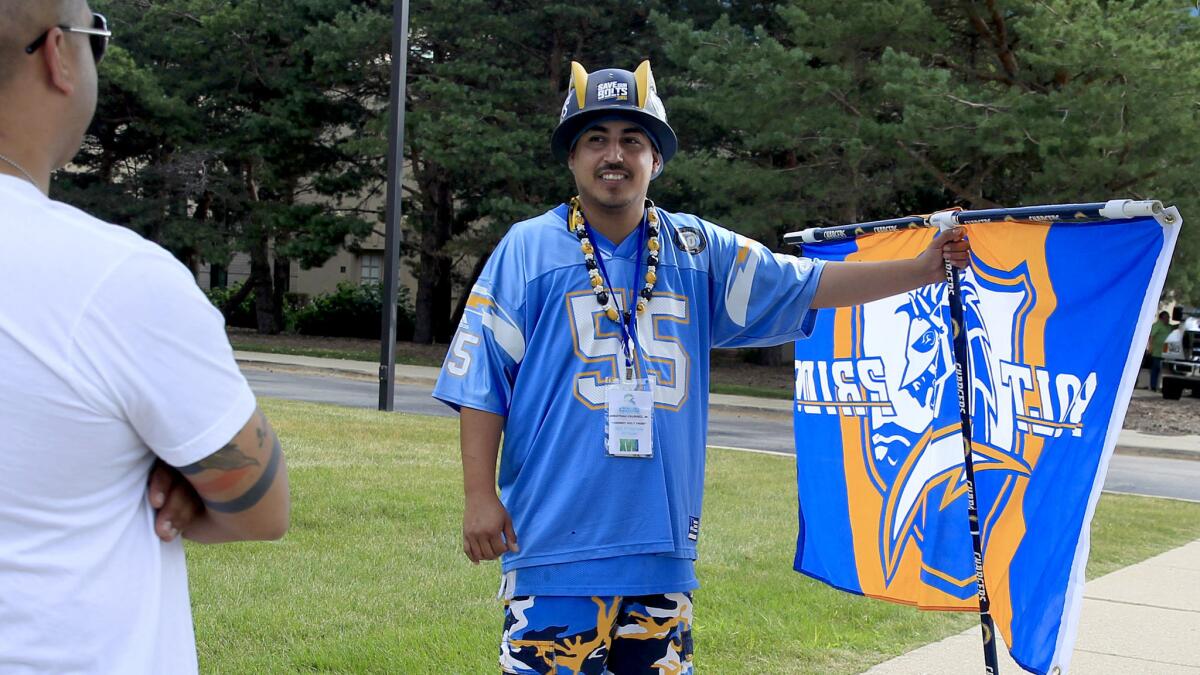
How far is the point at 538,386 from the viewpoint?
2979 mm

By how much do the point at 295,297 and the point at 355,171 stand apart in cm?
1359

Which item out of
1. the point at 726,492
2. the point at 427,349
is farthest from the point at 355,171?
the point at 726,492

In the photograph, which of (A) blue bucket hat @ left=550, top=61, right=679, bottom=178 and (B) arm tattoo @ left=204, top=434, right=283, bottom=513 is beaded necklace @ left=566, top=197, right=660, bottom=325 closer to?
(A) blue bucket hat @ left=550, top=61, right=679, bottom=178

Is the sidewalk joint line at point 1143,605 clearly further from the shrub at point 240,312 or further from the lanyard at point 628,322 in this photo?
the shrub at point 240,312

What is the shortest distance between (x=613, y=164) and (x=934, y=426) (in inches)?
60.3

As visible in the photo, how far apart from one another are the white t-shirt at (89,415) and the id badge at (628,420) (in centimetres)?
140

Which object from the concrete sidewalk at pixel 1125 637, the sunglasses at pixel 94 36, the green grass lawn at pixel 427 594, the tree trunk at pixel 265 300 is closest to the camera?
the sunglasses at pixel 94 36

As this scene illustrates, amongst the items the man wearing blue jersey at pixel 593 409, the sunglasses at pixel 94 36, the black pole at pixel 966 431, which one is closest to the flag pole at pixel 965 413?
the black pole at pixel 966 431

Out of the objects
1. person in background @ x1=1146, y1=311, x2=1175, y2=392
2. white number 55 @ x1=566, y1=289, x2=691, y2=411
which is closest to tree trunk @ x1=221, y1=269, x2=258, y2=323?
person in background @ x1=1146, y1=311, x2=1175, y2=392

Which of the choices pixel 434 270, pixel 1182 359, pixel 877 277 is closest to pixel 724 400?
pixel 1182 359

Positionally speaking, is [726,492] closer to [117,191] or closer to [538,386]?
[538,386]

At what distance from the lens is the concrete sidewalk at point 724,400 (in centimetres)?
1670

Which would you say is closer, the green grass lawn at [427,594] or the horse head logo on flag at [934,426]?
the horse head logo on flag at [934,426]

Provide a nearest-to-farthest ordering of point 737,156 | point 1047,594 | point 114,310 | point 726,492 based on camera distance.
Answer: point 114,310 → point 1047,594 → point 726,492 → point 737,156
